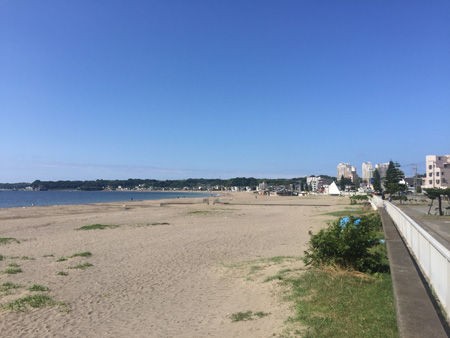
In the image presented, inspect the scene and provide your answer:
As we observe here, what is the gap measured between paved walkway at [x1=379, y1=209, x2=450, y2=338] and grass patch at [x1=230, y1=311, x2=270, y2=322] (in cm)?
205

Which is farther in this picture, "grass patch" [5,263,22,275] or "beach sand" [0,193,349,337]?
"grass patch" [5,263,22,275]

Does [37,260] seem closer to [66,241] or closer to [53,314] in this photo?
[66,241]

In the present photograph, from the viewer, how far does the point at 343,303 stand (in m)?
6.27

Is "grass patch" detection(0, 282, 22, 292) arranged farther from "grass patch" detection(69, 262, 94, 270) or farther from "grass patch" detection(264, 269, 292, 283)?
"grass patch" detection(264, 269, 292, 283)

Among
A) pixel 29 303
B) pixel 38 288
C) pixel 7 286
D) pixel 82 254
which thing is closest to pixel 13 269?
pixel 7 286

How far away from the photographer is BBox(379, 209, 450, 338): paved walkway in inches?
165

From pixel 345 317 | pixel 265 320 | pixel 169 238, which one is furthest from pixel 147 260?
pixel 345 317

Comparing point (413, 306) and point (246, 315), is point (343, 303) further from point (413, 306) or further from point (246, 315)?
point (246, 315)

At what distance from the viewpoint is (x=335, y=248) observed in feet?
28.2

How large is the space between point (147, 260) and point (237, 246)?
3916 millimetres

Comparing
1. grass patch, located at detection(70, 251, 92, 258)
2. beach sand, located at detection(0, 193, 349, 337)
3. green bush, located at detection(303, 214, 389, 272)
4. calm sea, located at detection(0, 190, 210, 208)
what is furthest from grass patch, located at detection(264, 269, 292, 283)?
calm sea, located at detection(0, 190, 210, 208)

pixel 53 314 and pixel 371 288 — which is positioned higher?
pixel 371 288

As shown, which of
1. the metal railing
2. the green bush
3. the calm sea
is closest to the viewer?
the metal railing

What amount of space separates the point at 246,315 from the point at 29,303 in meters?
4.03
